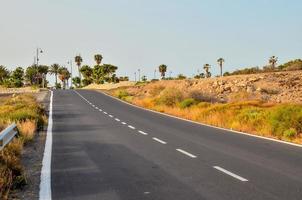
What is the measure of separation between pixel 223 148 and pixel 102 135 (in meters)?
5.40

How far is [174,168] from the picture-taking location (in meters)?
9.55

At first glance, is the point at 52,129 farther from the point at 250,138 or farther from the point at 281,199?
the point at 281,199

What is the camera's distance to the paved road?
730 cm

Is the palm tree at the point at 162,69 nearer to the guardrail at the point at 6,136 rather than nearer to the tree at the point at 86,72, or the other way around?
the tree at the point at 86,72

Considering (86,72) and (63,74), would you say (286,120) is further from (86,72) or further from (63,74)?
(63,74)

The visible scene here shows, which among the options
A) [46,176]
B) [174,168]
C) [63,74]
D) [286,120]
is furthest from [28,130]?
[63,74]

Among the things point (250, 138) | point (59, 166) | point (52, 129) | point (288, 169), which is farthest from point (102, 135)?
point (288, 169)

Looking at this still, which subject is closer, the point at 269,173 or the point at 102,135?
the point at 269,173

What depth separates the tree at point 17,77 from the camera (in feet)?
469

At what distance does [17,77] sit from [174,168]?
144 m

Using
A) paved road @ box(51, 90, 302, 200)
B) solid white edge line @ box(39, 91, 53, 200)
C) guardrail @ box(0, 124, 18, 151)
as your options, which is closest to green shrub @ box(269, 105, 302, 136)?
paved road @ box(51, 90, 302, 200)

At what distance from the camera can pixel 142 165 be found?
9.97 metres

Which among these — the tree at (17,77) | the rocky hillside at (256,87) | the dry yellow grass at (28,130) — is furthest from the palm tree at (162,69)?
the dry yellow grass at (28,130)

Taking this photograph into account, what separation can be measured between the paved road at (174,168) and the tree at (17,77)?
133 m
